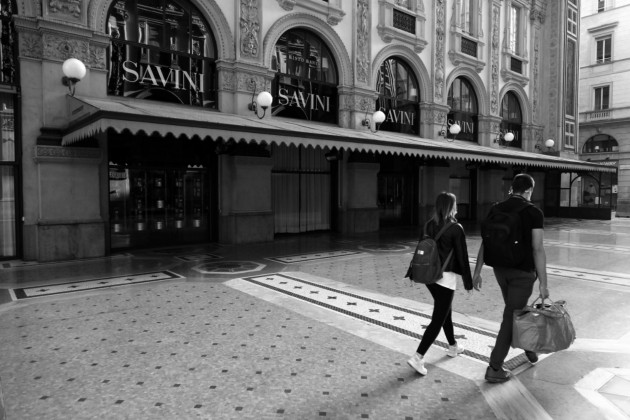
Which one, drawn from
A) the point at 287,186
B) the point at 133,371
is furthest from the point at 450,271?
the point at 287,186

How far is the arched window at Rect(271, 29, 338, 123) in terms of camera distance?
43.3ft

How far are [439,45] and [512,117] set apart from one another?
299 inches

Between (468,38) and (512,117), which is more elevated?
(468,38)

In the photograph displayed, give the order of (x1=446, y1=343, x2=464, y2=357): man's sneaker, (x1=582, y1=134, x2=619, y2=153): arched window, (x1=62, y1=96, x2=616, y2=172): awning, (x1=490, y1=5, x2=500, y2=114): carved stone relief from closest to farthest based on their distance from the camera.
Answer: (x1=446, y1=343, x2=464, y2=357): man's sneaker, (x1=62, y1=96, x2=616, y2=172): awning, (x1=490, y1=5, x2=500, y2=114): carved stone relief, (x1=582, y1=134, x2=619, y2=153): arched window

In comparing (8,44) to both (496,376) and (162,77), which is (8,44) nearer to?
(162,77)

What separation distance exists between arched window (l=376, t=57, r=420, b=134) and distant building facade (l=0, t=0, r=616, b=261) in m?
0.07

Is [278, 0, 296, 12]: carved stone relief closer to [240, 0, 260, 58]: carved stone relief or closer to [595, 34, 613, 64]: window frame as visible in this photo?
[240, 0, 260, 58]: carved stone relief

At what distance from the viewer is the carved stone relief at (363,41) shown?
1489cm

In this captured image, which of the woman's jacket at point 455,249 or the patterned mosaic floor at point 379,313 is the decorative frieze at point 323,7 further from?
the woman's jacket at point 455,249

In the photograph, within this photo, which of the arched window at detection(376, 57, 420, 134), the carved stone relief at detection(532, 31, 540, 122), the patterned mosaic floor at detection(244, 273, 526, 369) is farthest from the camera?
the carved stone relief at detection(532, 31, 540, 122)

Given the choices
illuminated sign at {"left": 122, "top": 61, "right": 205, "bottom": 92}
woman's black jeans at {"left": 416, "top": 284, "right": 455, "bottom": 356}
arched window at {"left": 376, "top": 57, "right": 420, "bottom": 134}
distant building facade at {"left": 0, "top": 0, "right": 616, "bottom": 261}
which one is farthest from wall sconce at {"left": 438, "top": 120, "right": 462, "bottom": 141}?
woman's black jeans at {"left": 416, "top": 284, "right": 455, "bottom": 356}

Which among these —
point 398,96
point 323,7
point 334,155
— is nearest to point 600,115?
point 398,96

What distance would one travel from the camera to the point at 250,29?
12.1 m

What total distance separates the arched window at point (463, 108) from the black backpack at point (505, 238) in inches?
625
